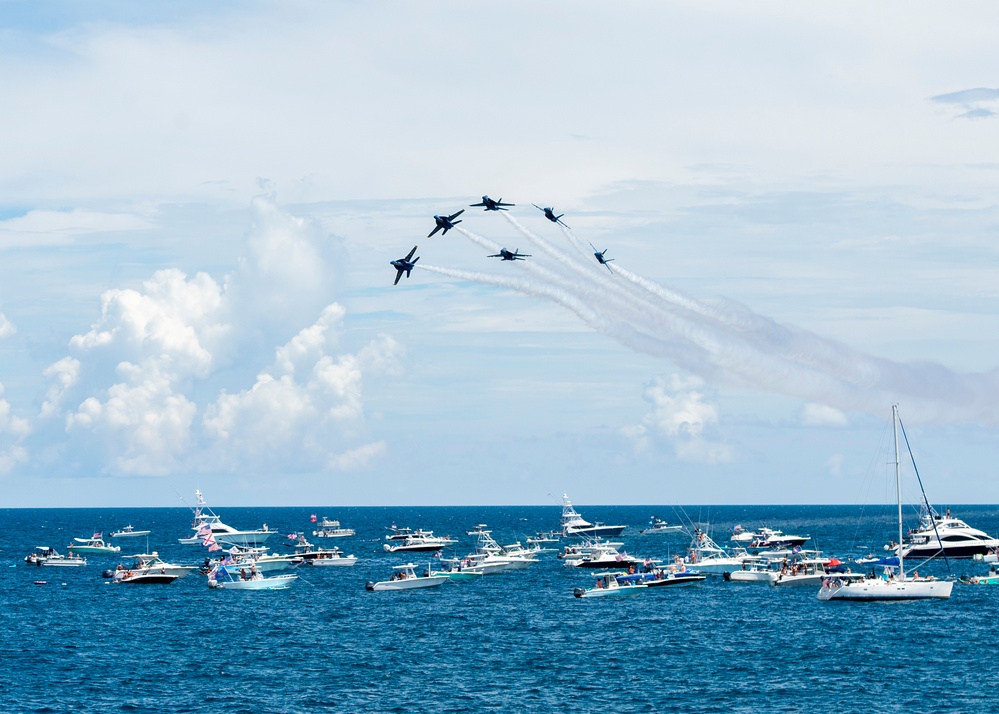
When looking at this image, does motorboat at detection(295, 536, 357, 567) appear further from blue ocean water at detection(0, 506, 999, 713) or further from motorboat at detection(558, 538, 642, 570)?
blue ocean water at detection(0, 506, 999, 713)

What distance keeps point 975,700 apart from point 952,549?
110 metres

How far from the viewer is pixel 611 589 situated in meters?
143

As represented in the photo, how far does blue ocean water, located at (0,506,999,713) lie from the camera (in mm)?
83875

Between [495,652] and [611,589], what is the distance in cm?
4213

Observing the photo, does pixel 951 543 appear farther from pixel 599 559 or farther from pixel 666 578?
pixel 666 578

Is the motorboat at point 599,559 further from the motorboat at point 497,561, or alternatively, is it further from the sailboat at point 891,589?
the sailboat at point 891,589

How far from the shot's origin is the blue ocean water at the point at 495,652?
83.9 m

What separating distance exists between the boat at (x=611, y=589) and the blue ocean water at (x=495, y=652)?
1.85 m

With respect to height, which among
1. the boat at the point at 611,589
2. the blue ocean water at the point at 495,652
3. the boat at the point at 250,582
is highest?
the boat at the point at 250,582

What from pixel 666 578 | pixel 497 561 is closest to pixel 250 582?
pixel 497 561

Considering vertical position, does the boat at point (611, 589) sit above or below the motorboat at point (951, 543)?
below

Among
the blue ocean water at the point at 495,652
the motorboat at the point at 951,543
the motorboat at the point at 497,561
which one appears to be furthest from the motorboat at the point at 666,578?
the motorboat at the point at 951,543

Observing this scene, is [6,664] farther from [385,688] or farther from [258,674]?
[385,688]

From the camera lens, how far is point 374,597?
147 meters
